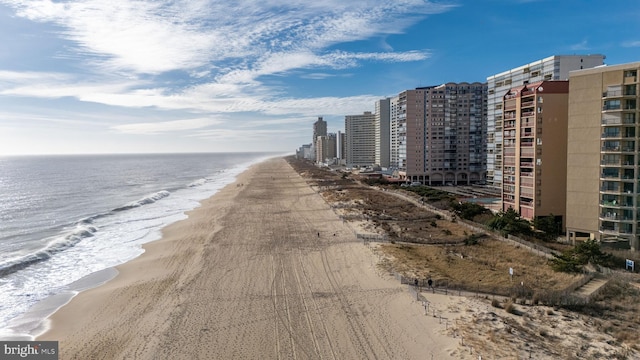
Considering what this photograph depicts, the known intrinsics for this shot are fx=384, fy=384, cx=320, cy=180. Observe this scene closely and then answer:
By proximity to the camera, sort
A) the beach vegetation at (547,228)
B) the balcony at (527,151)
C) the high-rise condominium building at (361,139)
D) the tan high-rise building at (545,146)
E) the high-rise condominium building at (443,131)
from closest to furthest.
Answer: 1. the beach vegetation at (547,228)
2. the tan high-rise building at (545,146)
3. the balcony at (527,151)
4. the high-rise condominium building at (443,131)
5. the high-rise condominium building at (361,139)

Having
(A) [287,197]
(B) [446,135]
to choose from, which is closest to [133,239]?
(A) [287,197]

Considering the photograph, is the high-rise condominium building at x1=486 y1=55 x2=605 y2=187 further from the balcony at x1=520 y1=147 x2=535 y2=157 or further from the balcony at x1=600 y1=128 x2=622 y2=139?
the balcony at x1=600 y1=128 x2=622 y2=139

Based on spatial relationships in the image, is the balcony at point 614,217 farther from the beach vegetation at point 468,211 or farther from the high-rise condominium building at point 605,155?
the beach vegetation at point 468,211

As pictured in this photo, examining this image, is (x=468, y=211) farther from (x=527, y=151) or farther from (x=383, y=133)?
(x=383, y=133)

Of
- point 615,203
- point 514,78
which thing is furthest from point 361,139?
point 615,203

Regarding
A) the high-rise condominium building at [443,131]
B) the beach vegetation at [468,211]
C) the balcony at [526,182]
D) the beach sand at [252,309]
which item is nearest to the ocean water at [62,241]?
the beach sand at [252,309]
